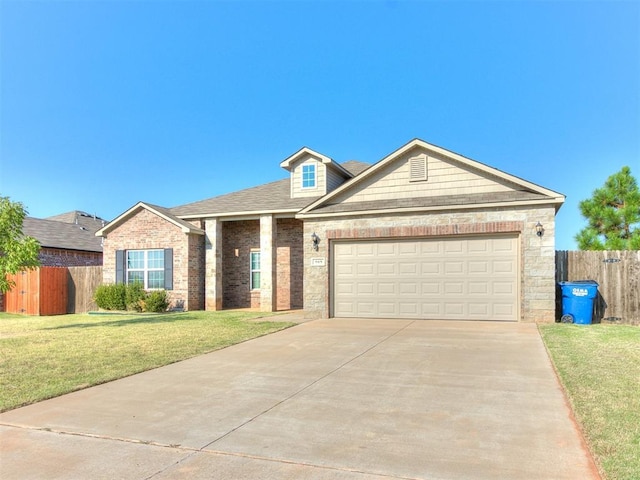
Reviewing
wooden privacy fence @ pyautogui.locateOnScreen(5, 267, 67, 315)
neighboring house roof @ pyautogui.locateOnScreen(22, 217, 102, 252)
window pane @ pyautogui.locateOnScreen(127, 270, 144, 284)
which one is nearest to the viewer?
window pane @ pyautogui.locateOnScreen(127, 270, 144, 284)

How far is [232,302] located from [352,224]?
7676 millimetres

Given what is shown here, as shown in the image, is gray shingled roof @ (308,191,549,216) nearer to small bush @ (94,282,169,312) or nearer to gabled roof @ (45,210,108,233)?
small bush @ (94,282,169,312)

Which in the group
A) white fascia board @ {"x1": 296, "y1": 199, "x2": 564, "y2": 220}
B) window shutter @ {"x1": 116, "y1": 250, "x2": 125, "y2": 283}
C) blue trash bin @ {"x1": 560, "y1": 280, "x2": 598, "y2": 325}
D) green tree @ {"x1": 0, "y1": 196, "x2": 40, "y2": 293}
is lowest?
blue trash bin @ {"x1": 560, "y1": 280, "x2": 598, "y2": 325}

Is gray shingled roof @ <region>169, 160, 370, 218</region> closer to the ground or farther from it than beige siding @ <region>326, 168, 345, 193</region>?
closer to the ground

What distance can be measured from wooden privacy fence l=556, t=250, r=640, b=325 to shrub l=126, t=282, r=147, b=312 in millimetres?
14802

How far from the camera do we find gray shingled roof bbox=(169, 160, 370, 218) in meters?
16.8

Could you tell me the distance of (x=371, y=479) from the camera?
319 cm

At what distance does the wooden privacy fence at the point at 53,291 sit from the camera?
18.3 meters

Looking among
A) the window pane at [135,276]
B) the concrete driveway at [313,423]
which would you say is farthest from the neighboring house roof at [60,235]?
the concrete driveway at [313,423]

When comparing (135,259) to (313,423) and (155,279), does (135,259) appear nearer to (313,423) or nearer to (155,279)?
(155,279)

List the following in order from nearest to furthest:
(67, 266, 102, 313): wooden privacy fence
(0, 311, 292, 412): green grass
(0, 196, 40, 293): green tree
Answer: (0, 311, 292, 412): green grass → (0, 196, 40, 293): green tree → (67, 266, 102, 313): wooden privacy fence

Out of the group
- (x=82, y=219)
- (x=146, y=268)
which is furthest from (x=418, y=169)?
(x=82, y=219)

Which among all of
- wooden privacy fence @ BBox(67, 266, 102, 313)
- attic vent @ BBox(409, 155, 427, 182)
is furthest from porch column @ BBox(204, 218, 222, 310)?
attic vent @ BBox(409, 155, 427, 182)

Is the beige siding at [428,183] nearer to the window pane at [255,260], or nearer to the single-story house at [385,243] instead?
the single-story house at [385,243]
